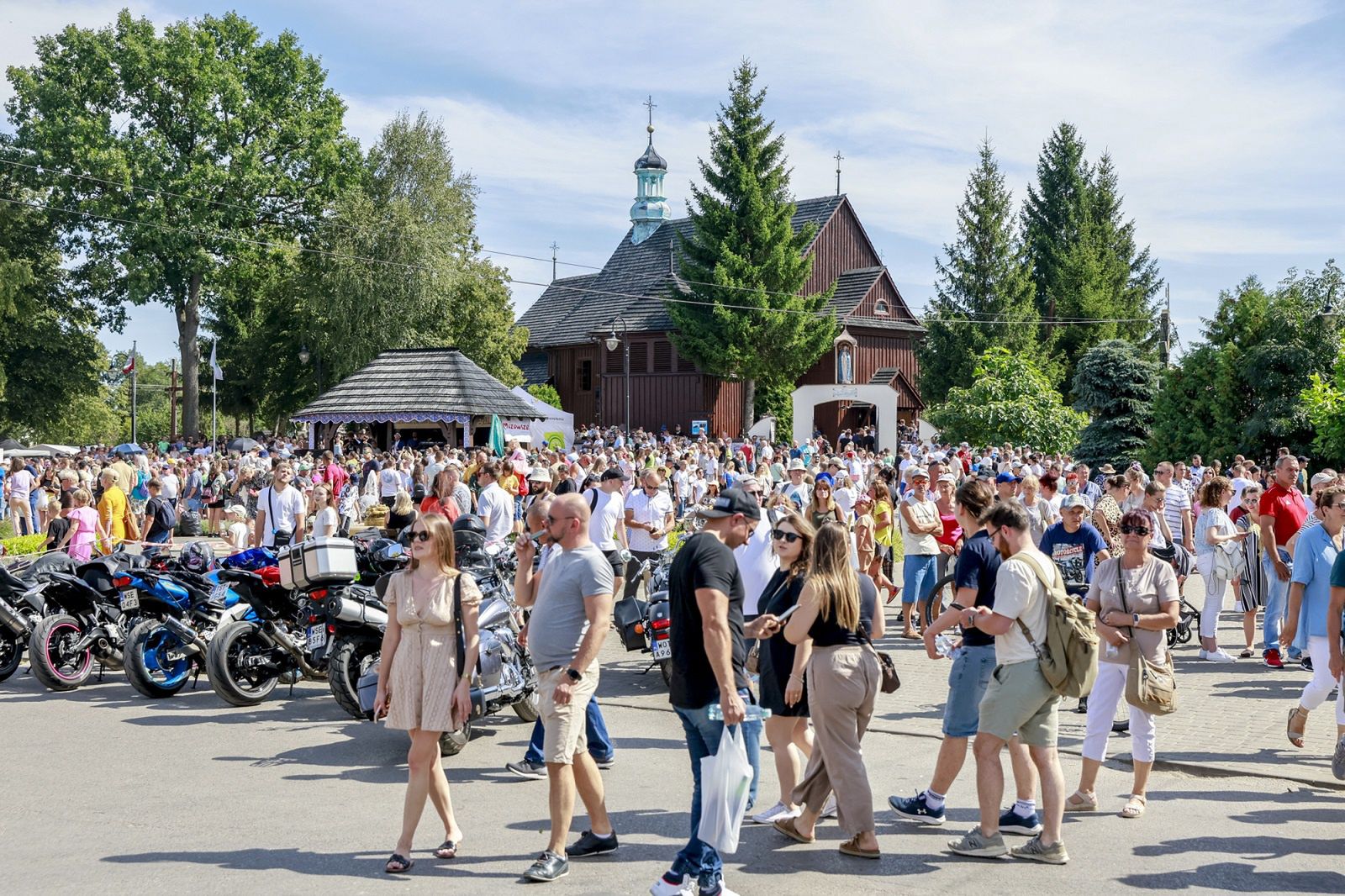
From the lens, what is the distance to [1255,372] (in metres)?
29.9

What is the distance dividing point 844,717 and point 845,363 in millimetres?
52325

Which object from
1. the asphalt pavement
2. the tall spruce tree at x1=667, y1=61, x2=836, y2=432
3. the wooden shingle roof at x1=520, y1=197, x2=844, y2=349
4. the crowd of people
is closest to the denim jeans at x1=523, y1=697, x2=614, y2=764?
the crowd of people

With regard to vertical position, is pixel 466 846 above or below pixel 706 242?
below

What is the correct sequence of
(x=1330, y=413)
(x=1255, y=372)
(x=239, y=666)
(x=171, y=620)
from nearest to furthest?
(x=239, y=666), (x=171, y=620), (x=1330, y=413), (x=1255, y=372)

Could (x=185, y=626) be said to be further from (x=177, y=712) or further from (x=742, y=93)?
(x=742, y=93)

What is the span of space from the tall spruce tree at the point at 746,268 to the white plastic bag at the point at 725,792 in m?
45.2

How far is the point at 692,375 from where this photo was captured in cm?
5597

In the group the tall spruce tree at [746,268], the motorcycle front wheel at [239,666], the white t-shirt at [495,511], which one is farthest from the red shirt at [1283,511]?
the tall spruce tree at [746,268]

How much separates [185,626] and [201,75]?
4591cm

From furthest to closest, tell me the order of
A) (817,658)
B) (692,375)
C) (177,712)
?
(692,375), (177,712), (817,658)

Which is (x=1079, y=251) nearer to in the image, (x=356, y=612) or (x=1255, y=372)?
(x=1255, y=372)

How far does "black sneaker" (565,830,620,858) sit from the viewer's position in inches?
238

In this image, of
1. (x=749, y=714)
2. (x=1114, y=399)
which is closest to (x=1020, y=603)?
(x=749, y=714)

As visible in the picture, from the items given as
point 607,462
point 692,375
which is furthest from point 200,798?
point 692,375
